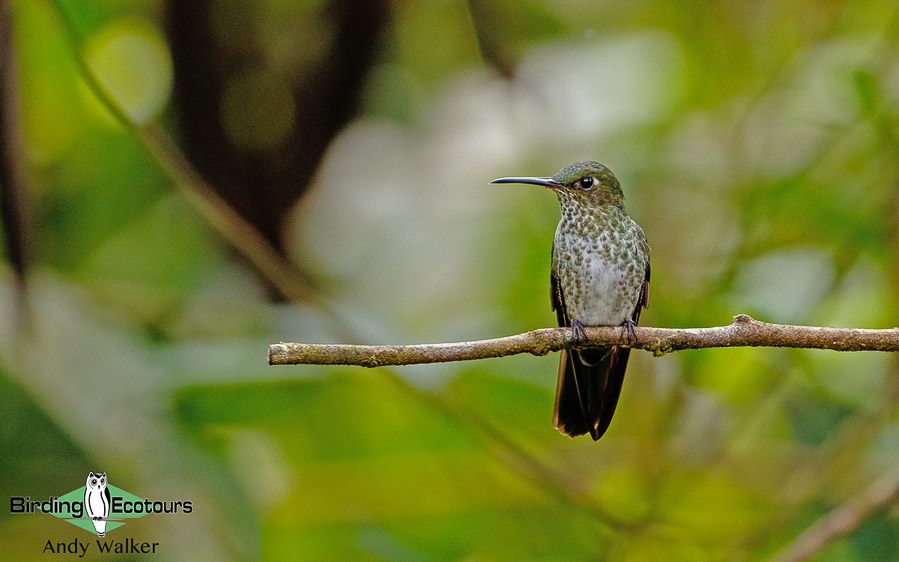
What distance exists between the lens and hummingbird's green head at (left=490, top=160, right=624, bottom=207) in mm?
2494

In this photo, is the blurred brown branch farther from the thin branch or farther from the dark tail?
the thin branch

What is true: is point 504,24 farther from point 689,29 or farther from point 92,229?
point 92,229

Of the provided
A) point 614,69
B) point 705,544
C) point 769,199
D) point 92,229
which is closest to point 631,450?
point 705,544

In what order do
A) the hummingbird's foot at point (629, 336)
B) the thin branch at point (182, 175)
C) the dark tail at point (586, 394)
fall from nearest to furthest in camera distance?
the hummingbird's foot at point (629, 336) → the dark tail at point (586, 394) → the thin branch at point (182, 175)

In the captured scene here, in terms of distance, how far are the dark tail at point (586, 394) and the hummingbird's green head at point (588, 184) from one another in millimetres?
473

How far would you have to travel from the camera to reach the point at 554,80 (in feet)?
13.1

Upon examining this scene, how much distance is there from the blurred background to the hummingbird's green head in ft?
2.41

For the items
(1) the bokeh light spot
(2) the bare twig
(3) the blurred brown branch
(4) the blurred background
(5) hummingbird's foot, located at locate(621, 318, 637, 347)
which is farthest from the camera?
(1) the bokeh light spot

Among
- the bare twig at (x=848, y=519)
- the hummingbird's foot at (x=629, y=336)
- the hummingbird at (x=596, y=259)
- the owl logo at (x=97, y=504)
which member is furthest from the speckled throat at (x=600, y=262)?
the owl logo at (x=97, y=504)

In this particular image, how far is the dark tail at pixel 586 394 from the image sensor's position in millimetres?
2137

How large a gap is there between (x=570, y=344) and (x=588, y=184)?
35.8 inches

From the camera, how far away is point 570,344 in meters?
1.74

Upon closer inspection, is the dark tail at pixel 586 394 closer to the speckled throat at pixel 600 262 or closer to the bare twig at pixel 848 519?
the speckled throat at pixel 600 262

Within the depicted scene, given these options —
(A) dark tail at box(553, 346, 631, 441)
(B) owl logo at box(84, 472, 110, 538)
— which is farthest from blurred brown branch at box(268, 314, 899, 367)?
(B) owl logo at box(84, 472, 110, 538)
